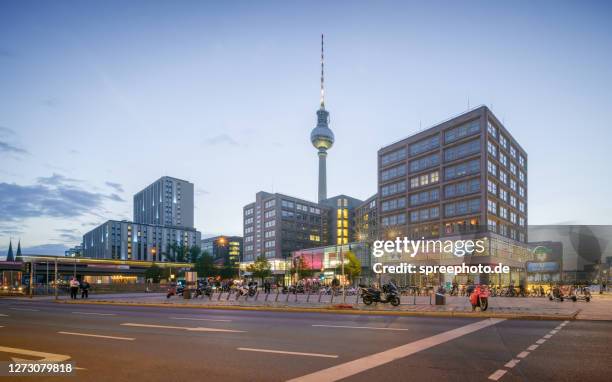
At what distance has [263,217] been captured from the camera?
16825cm

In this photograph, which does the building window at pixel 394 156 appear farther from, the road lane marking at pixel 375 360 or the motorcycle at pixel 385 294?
the road lane marking at pixel 375 360

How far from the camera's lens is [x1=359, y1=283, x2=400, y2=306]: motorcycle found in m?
26.6

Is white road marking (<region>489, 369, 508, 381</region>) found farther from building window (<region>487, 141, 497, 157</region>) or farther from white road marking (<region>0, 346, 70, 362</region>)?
building window (<region>487, 141, 497, 157</region>)

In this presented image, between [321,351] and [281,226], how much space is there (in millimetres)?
153010

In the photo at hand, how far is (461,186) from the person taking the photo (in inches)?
3196

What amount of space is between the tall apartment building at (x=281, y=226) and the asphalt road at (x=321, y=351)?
140894 millimetres

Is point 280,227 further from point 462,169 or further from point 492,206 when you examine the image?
point 492,206

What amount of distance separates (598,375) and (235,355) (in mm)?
6998

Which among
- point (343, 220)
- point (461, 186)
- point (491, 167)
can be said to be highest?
point (491, 167)

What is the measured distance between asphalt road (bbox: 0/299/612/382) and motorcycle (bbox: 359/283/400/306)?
10.9m

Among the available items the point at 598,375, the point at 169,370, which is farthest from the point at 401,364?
the point at 169,370

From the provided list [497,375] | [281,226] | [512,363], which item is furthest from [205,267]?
[497,375]

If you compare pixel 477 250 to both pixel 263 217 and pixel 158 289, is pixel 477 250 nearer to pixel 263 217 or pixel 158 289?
pixel 158 289

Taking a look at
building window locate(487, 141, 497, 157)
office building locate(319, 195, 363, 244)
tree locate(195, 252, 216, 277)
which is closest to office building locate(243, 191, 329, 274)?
office building locate(319, 195, 363, 244)
